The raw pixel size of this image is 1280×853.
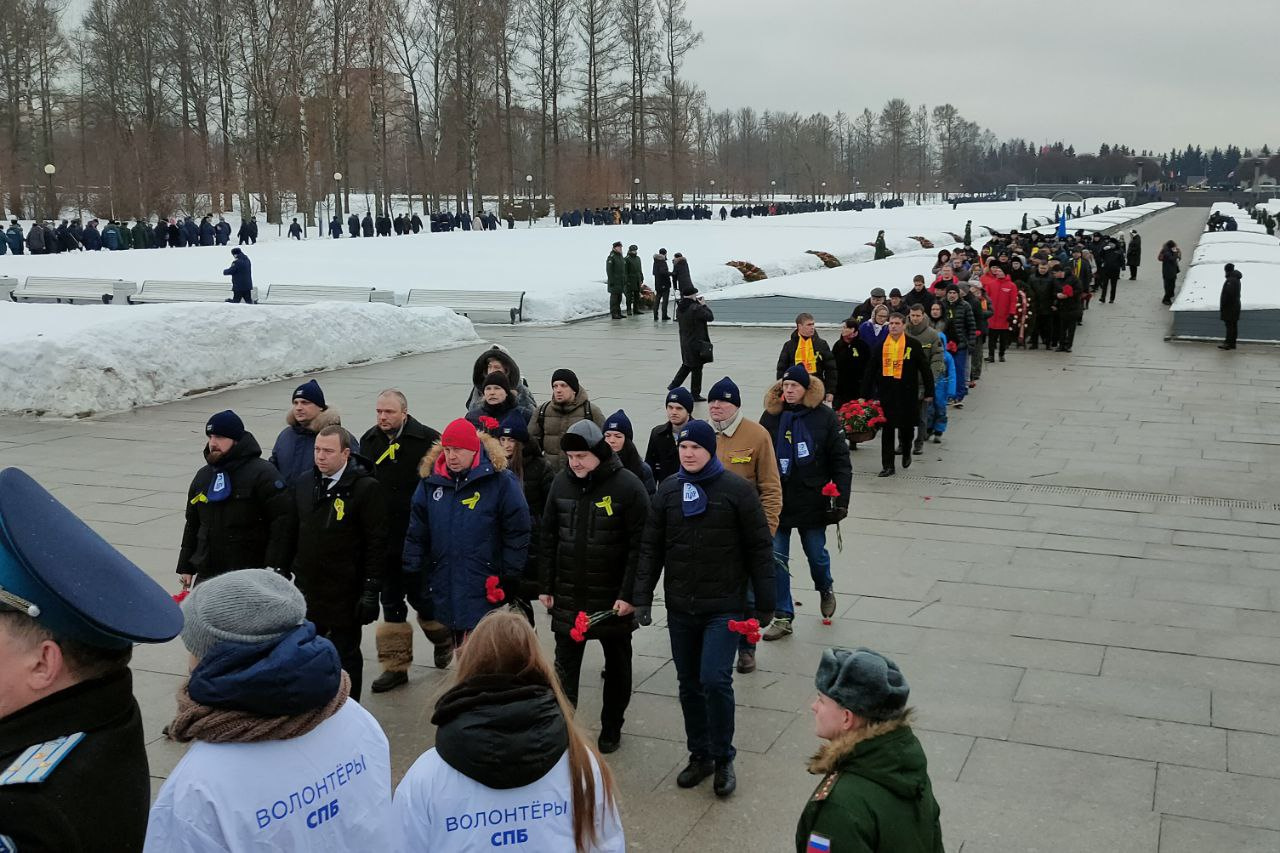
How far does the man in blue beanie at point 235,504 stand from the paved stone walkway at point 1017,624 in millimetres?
933

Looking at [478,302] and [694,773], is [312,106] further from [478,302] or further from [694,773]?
[694,773]

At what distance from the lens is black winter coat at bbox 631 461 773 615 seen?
5.60 meters

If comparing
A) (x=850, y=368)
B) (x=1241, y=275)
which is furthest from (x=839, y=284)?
(x=850, y=368)

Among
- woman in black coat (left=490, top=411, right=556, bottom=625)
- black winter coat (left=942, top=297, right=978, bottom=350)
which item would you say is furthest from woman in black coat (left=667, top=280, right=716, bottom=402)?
woman in black coat (left=490, top=411, right=556, bottom=625)

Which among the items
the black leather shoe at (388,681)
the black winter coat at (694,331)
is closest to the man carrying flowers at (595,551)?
the black leather shoe at (388,681)

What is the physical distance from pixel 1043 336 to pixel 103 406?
16250 mm

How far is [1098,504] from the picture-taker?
11.2m

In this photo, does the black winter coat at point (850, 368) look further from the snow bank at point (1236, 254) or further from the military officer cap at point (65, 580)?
the snow bank at point (1236, 254)

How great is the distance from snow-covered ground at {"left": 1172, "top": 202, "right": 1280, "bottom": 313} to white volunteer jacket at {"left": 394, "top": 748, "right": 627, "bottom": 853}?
22.4 m

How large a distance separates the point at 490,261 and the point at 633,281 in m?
11.1

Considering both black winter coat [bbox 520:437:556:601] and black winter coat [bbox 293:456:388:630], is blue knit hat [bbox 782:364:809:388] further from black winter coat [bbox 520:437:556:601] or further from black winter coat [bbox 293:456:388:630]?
black winter coat [bbox 293:456:388:630]

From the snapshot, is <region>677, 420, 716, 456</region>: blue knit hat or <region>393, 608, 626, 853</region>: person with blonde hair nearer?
<region>393, 608, 626, 853</region>: person with blonde hair

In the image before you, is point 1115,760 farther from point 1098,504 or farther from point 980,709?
point 1098,504

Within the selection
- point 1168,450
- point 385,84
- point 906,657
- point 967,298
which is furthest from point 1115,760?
point 385,84
